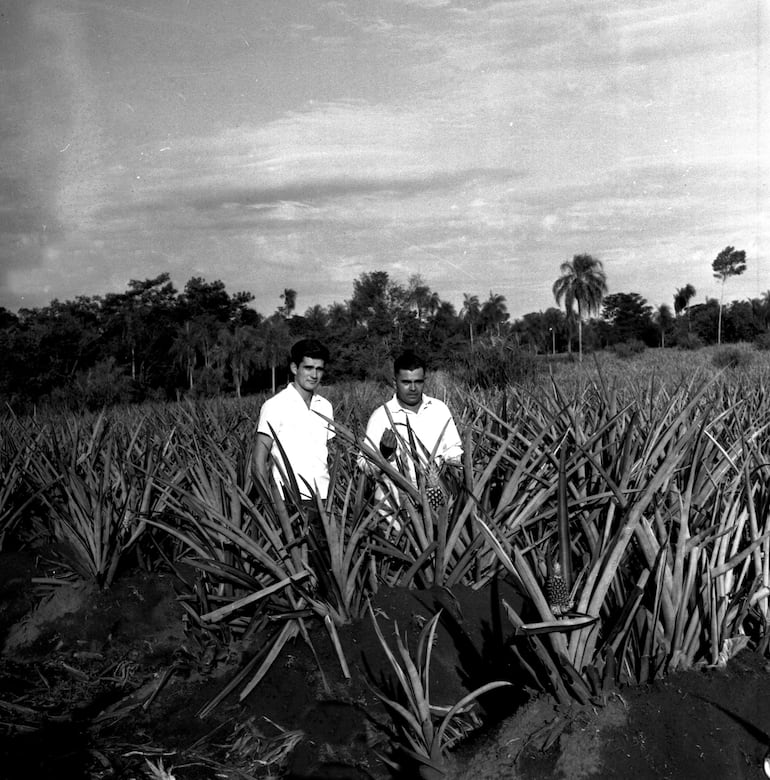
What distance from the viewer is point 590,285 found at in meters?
77.6

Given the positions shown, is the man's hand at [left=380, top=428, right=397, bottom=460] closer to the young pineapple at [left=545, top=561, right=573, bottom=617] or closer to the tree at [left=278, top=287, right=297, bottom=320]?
the young pineapple at [left=545, top=561, right=573, bottom=617]

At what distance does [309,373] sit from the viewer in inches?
170

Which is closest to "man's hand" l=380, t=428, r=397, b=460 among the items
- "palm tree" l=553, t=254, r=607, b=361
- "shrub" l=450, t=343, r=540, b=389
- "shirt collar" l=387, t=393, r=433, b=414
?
"shirt collar" l=387, t=393, r=433, b=414

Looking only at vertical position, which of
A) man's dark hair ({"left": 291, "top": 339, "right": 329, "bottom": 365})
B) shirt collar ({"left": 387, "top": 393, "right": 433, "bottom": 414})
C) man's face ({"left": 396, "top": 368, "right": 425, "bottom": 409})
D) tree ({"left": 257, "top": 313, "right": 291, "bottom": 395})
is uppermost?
tree ({"left": 257, "top": 313, "right": 291, "bottom": 395})

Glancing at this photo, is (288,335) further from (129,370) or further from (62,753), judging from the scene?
(62,753)

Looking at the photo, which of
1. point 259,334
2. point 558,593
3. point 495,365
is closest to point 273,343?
point 259,334

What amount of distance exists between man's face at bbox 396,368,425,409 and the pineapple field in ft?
1.42

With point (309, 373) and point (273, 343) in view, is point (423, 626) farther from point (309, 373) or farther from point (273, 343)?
point (273, 343)

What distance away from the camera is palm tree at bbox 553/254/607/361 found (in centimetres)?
7706

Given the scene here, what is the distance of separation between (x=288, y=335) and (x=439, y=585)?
53885 mm

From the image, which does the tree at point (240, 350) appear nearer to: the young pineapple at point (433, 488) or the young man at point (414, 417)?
the young man at point (414, 417)

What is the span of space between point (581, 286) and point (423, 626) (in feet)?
254

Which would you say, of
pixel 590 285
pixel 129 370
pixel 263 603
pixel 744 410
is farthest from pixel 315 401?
pixel 590 285

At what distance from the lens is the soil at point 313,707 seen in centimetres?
216
